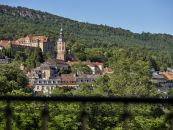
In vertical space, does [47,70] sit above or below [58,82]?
above

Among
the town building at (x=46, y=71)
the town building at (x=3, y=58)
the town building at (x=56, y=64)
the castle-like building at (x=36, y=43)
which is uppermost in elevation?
the castle-like building at (x=36, y=43)

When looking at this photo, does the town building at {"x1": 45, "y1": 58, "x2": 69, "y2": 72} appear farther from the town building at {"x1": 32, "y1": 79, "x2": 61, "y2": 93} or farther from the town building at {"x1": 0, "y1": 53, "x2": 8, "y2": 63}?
the town building at {"x1": 32, "y1": 79, "x2": 61, "y2": 93}

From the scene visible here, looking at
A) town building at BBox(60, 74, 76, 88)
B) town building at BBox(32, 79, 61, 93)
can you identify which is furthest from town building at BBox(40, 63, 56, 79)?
A: town building at BBox(60, 74, 76, 88)

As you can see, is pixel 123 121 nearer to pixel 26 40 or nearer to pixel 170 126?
pixel 170 126

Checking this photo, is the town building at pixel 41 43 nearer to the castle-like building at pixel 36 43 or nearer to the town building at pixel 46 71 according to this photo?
the castle-like building at pixel 36 43

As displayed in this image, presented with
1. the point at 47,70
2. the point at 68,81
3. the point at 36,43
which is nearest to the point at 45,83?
the point at 68,81

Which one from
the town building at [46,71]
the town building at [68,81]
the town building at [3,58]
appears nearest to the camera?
the town building at [68,81]

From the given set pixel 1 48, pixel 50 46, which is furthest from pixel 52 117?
pixel 50 46

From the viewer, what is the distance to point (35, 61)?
82.1 metres

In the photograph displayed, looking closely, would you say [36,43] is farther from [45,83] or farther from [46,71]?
[45,83]

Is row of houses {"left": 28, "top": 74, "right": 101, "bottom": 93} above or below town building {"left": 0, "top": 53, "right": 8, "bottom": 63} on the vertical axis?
below

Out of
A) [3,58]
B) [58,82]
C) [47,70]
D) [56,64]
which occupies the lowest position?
[58,82]

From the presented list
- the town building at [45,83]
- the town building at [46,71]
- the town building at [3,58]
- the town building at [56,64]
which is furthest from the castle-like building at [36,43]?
the town building at [45,83]

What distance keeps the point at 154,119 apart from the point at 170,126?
0.79 feet
